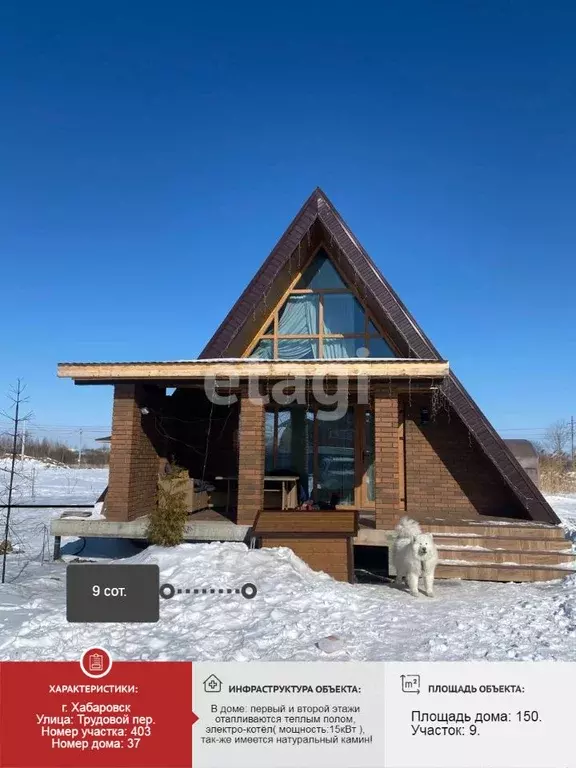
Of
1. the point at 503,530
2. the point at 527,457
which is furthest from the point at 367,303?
the point at 527,457

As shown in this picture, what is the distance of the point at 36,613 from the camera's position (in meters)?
4.96

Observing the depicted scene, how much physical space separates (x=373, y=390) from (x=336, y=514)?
6.95 ft

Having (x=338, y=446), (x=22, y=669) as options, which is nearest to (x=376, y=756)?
(x=22, y=669)

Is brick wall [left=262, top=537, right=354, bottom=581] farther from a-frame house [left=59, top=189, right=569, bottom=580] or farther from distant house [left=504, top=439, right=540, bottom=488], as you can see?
distant house [left=504, top=439, right=540, bottom=488]

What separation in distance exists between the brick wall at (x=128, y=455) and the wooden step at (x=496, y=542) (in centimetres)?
503

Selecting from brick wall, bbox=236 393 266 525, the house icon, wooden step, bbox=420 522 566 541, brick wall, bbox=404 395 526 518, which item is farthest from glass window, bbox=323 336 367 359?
the house icon

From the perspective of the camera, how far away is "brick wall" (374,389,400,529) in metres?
8.00

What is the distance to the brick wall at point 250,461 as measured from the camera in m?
8.24

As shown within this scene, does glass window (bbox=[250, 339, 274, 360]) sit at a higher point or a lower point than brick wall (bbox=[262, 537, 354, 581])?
higher

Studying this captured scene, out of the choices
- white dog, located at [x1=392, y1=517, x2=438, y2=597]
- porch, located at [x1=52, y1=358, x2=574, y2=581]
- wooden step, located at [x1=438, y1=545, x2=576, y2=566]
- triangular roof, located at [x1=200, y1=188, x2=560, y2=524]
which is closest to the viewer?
white dog, located at [x1=392, y1=517, x2=438, y2=597]

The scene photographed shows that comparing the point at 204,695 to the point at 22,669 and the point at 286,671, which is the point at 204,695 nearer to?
the point at 286,671

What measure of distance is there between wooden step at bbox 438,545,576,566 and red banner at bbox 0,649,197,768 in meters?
6.38

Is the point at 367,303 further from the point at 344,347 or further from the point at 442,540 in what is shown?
the point at 442,540

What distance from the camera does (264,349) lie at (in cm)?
1024
